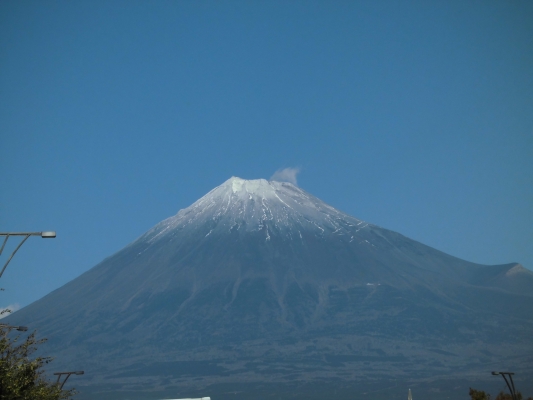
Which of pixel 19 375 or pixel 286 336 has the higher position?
pixel 286 336

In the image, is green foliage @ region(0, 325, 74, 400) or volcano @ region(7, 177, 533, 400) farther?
volcano @ region(7, 177, 533, 400)

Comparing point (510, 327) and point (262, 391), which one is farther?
point (510, 327)

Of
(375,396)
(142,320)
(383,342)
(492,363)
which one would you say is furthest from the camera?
(142,320)

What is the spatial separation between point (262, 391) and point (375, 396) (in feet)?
70.2

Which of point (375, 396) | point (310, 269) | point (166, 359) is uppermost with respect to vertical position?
point (310, 269)

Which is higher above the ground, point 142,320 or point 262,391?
point 142,320

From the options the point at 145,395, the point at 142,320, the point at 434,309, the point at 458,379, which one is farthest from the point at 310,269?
the point at 145,395

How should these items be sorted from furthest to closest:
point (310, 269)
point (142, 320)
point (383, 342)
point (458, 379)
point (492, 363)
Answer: point (310, 269) < point (142, 320) < point (383, 342) < point (492, 363) < point (458, 379)

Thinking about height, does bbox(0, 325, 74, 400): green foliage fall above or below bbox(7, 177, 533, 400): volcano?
below

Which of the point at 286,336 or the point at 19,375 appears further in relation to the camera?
the point at 286,336

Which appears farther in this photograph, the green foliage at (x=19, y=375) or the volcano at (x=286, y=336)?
the volcano at (x=286, y=336)

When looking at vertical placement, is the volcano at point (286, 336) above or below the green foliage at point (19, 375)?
above

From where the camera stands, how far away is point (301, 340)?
544ft

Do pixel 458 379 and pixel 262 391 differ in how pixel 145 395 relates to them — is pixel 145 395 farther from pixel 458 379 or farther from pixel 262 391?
pixel 458 379
